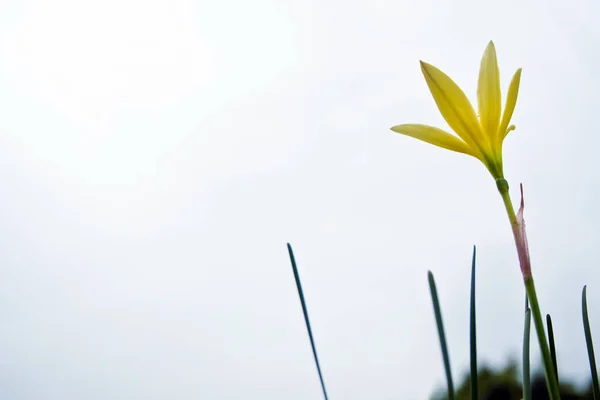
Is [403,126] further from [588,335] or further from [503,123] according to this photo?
[588,335]

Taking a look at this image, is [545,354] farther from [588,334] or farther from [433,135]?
[433,135]

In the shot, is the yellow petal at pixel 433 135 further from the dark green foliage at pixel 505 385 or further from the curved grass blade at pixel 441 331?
the dark green foliage at pixel 505 385

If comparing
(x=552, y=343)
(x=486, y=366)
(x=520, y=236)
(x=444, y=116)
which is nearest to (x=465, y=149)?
(x=444, y=116)

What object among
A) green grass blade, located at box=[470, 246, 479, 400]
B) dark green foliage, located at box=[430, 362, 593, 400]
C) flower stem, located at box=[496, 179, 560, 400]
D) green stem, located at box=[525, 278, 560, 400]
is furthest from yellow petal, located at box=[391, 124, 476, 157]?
dark green foliage, located at box=[430, 362, 593, 400]

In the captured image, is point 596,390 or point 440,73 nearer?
point 596,390

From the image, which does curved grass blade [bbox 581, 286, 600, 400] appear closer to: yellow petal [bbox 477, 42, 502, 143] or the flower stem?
the flower stem

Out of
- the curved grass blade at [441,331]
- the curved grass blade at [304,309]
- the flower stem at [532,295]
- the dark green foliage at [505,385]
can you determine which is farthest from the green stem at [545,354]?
the dark green foliage at [505,385]
